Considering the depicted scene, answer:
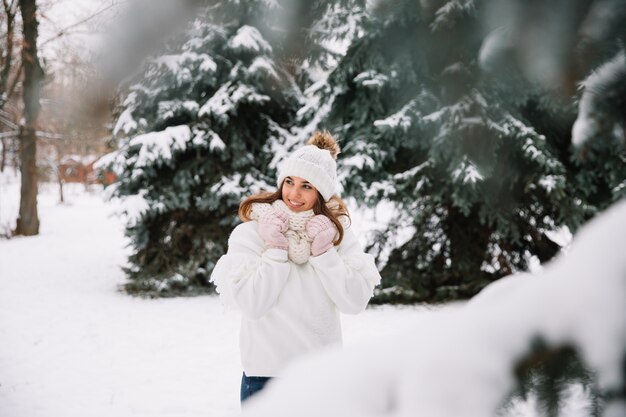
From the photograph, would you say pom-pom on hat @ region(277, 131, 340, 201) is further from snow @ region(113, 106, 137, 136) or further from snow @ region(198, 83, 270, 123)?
snow @ region(113, 106, 137, 136)

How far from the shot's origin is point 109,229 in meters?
16.9

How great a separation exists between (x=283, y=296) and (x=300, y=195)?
450 millimetres

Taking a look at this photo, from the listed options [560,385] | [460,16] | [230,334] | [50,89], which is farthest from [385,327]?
[50,89]

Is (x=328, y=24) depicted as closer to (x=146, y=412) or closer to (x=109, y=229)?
(x=146, y=412)

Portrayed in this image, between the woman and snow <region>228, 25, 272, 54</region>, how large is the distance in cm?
517

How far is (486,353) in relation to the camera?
44 centimetres

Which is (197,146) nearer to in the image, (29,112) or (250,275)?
(250,275)

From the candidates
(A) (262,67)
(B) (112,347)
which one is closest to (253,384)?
(B) (112,347)

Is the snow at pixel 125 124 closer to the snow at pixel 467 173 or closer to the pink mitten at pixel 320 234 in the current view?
the snow at pixel 467 173

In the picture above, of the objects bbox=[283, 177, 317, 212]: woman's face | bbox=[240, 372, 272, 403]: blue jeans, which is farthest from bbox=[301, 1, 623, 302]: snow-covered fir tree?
bbox=[240, 372, 272, 403]: blue jeans

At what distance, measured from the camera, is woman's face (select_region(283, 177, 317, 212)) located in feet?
6.99

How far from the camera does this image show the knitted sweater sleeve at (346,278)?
197 cm

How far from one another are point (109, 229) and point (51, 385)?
45.3 ft

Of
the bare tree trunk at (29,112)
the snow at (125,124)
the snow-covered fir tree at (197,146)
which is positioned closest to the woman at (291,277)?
the snow-covered fir tree at (197,146)
